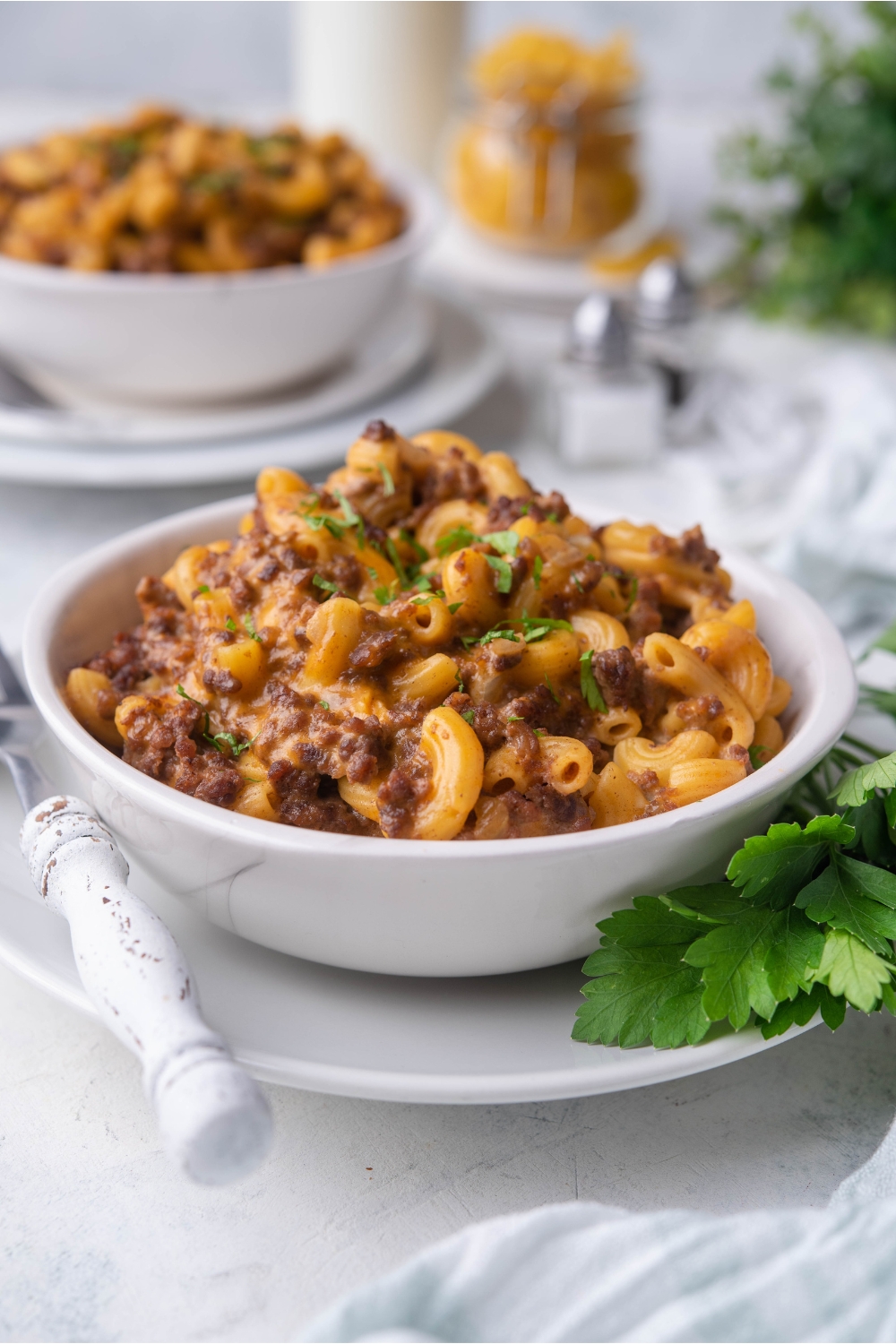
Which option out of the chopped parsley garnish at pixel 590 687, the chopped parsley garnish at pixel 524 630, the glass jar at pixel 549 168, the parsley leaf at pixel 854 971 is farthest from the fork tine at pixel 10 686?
the glass jar at pixel 549 168

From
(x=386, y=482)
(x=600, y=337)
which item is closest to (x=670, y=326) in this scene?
(x=600, y=337)

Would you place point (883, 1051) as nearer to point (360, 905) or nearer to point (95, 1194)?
point (360, 905)

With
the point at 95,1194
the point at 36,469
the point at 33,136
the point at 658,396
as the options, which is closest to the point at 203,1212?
the point at 95,1194

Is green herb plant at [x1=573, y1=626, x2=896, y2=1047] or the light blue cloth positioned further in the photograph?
green herb plant at [x1=573, y1=626, x2=896, y2=1047]

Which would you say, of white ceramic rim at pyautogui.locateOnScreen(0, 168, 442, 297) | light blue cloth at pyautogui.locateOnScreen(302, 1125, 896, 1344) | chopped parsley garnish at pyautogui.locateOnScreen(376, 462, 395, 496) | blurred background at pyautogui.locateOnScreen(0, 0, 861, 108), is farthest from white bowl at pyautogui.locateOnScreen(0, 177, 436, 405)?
blurred background at pyautogui.locateOnScreen(0, 0, 861, 108)

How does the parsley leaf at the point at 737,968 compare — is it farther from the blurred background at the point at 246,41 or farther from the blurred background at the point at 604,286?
the blurred background at the point at 246,41

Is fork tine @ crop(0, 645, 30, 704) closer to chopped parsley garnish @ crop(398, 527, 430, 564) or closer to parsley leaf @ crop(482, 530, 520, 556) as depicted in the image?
chopped parsley garnish @ crop(398, 527, 430, 564)
